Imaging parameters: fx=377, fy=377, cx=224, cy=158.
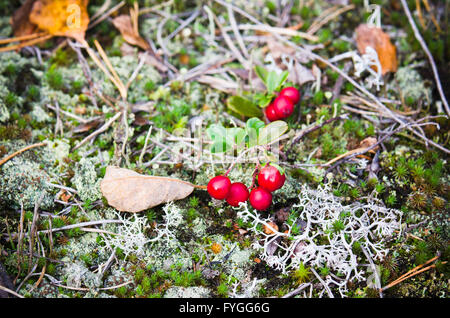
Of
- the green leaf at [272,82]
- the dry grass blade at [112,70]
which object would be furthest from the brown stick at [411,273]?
the dry grass blade at [112,70]

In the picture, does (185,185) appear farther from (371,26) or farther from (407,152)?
(371,26)

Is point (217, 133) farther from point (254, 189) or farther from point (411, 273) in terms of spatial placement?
point (411, 273)

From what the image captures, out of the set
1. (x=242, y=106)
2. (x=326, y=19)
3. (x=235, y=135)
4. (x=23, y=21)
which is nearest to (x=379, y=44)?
(x=326, y=19)

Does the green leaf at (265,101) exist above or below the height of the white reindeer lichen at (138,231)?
above

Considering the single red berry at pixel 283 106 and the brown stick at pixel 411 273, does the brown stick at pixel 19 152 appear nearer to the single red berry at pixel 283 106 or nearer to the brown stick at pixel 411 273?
the single red berry at pixel 283 106

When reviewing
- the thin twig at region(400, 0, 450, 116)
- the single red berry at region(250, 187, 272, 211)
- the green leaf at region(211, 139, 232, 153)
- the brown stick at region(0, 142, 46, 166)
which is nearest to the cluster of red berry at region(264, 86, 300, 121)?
the green leaf at region(211, 139, 232, 153)
